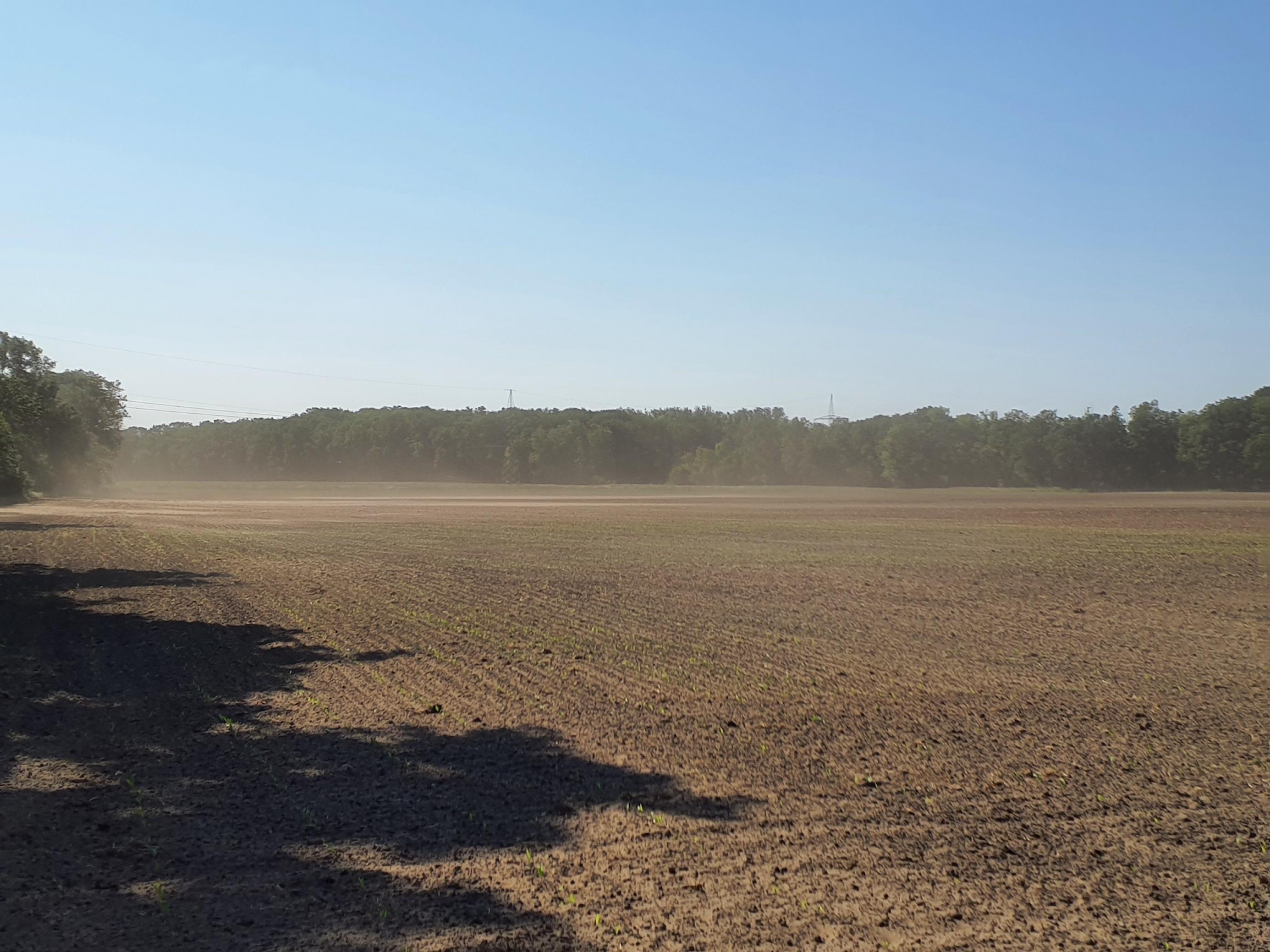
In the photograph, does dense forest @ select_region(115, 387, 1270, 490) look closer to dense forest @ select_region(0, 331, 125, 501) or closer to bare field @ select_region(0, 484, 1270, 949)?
dense forest @ select_region(0, 331, 125, 501)

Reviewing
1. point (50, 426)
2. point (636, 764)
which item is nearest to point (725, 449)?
point (50, 426)

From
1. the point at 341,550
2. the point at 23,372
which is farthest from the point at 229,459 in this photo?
the point at 341,550

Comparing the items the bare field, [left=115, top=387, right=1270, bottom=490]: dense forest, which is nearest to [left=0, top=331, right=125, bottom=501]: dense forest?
the bare field

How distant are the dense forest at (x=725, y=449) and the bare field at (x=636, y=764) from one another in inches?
3212

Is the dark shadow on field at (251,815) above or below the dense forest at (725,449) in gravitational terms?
below

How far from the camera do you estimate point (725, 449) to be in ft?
425

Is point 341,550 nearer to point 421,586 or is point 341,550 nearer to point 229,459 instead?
point 421,586

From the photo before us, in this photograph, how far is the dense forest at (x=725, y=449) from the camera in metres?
94.1

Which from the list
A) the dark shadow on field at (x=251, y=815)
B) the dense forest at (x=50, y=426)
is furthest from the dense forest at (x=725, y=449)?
the dark shadow on field at (x=251, y=815)

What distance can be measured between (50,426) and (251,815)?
66.0 meters

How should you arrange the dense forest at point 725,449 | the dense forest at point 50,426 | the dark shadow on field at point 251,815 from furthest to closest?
the dense forest at point 725,449 < the dense forest at point 50,426 < the dark shadow on field at point 251,815

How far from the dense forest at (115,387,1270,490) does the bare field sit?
3212 inches

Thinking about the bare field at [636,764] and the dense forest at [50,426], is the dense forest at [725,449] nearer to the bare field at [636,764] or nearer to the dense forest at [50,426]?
the dense forest at [50,426]

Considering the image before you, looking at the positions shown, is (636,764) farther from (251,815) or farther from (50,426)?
(50,426)
